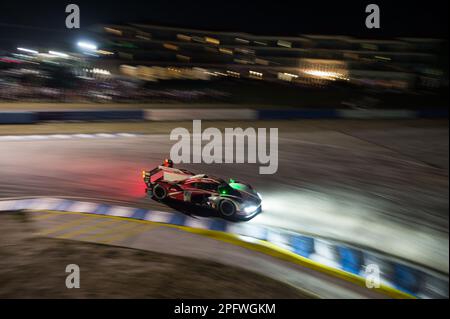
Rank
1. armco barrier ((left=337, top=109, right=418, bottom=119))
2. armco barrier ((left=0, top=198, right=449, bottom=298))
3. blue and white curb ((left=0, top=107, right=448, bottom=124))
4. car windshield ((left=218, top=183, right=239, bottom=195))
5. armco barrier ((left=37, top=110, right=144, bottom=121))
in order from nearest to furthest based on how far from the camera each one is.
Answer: armco barrier ((left=0, top=198, right=449, bottom=298)), car windshield ((left=218, top=183, right=239, bottom=195)), blue and white curb ((left=0, top=107, right=448, bottom=124)), armco barrier ((left=37, top=110, right=144, bottom=121)), armco barrier ((left=337, top=109, right=418, bottom=119))

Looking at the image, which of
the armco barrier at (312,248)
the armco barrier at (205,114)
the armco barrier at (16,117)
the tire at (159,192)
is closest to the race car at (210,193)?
the tire at (159,192)

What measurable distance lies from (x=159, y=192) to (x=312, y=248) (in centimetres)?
345

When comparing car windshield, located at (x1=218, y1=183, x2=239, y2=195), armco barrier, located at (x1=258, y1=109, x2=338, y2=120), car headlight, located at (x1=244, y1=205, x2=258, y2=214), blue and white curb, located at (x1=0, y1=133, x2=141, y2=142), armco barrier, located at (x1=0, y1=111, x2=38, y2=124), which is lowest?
car headlight, located at (x1=244, y1=205, x2=258, y2=214)

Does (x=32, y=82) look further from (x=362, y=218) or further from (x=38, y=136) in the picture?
(x=362, y=218)

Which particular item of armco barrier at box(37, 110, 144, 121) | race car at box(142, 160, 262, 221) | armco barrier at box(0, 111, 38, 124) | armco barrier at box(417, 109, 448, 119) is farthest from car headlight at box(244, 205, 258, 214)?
armco barrier at box(417, 109, 448, 119)

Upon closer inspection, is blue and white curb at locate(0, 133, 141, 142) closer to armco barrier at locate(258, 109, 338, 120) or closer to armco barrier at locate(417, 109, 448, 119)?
armco barrier at locate(258, 109, 338, 120)

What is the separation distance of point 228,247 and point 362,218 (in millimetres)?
3361

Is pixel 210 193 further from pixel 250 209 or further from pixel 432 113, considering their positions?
pixel 432 113

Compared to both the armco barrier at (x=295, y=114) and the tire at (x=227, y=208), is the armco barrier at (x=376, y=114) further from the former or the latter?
the tire at (x=227, y=208)

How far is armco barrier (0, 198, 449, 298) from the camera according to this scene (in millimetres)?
6457

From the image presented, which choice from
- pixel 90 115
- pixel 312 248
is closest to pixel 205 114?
pixel 90 115

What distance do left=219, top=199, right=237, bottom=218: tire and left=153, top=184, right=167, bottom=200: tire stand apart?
1.39 m

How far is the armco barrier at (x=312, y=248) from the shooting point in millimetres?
6457
